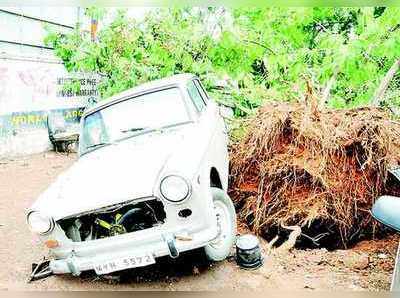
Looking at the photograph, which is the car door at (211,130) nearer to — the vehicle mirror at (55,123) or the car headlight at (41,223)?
the car headlight at (41,223)

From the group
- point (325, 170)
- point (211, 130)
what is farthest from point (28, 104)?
point (325, 170)

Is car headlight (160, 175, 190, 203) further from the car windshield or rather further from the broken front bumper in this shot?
the car windshield

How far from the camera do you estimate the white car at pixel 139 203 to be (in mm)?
2207

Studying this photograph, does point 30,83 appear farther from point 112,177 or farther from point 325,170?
point 325,170

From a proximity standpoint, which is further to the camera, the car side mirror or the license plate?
the license plate

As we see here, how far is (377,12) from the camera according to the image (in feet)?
11.4

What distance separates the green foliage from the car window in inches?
26.7

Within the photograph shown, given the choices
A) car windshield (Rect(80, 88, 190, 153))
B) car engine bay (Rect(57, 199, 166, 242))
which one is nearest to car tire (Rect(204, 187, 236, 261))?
car engine bay (Rect(57, 199, 166, 242))

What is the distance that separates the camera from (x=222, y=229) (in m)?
2.54

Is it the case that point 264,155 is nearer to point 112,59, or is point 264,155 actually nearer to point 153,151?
point 153,151

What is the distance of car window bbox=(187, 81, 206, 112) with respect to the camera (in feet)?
10.2

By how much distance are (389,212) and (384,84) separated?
2558mm

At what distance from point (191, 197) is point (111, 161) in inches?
25.1

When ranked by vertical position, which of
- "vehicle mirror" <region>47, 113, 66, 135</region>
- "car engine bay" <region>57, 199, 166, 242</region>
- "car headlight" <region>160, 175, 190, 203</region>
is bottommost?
"car engine bay" <region>57, 199, 166, 242</region>
